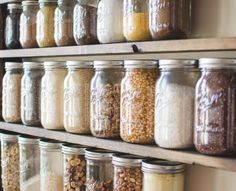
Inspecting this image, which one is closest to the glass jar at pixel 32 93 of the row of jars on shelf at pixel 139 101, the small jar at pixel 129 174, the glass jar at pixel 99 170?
the row of jars on shelf at pixel 139 101

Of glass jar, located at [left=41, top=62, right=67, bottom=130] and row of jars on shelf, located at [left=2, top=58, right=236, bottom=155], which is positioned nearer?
row of jars on shelf, located at [left=2, top=58, right=236, bottom=155]

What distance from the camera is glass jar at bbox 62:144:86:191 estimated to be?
1.25 m

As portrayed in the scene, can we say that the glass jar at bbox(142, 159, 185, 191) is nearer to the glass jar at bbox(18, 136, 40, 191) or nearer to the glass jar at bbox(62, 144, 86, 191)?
the glass jar at bbox(62, 144, 86, 191)

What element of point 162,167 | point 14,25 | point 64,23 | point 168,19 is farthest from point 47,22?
point 162,167

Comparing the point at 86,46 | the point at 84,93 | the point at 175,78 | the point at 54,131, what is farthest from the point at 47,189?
the point at 175,78

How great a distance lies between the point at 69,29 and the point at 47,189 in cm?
45

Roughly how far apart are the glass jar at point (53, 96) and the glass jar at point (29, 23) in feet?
0.45

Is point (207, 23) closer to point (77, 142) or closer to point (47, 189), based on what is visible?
point (77, 142)

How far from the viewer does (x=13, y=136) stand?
1480 mm

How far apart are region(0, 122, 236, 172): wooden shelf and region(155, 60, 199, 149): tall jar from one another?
0.07ft

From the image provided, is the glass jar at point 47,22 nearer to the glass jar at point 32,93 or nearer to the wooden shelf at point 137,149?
the glass jar at point 32,93

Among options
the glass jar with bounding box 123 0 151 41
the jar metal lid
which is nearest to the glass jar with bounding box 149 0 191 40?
the glass jar with bounding box 123 0 151 41

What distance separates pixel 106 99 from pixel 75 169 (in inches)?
9.2

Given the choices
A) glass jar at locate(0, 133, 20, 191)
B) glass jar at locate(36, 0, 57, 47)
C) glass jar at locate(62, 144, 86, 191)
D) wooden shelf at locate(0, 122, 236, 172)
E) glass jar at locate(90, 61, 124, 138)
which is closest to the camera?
wooden shelf at locate(0, 122, 236, 172)
